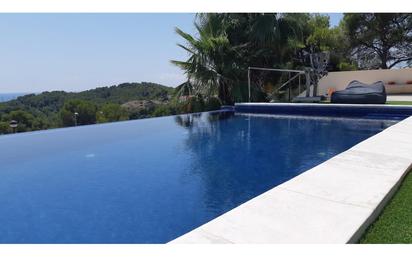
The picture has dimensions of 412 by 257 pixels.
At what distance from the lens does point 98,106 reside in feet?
89.6

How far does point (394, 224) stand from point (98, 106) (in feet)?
87.2

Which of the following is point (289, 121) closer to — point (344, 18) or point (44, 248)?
point (44, 248)

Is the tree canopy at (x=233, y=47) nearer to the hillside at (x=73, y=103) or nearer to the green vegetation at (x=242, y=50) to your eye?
the green vegetation at (x=242, y=50)

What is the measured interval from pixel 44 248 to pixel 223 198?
2.47m

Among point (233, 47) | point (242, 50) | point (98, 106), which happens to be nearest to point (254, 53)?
point (242, 50)

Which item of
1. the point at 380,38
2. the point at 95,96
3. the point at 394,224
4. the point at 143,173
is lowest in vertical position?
the point at 143,173

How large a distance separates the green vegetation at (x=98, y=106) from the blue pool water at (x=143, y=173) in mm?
5155

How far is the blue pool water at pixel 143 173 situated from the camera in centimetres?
403

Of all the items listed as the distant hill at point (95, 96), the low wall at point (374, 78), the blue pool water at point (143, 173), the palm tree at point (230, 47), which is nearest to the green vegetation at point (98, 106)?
the distant hill at point (95, 96)

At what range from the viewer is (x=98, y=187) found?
541cm

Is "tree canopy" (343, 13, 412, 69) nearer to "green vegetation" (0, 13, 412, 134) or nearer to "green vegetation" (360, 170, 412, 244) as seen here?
"green vegetation" (0, 13, 412, 134)

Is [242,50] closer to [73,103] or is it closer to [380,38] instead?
[380,38]

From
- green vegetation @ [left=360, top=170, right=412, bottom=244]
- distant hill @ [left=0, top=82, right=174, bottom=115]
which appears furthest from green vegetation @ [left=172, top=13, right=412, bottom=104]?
distant hill @ [left=0, top=82, right=174, bottom=115]
